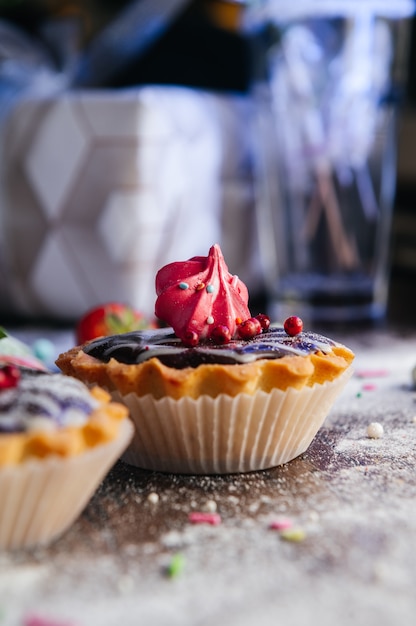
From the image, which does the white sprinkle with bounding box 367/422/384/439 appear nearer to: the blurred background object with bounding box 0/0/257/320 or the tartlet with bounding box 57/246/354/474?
the tartlet with bounding box 57/246/354/474

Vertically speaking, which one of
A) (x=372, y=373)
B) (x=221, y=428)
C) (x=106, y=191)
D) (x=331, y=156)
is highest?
(x=331, y=156)

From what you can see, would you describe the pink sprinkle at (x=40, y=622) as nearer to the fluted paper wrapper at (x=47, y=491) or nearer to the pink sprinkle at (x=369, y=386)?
the fluted paper wrapper at (x=47, y=491)

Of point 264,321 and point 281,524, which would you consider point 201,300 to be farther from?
point 281,524

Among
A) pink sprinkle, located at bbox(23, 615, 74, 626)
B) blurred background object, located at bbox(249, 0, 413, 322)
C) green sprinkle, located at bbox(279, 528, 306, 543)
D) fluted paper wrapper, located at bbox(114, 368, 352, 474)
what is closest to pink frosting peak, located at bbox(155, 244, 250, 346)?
fluted paper wrapper, located at bbox(114, 368, 352, 474)

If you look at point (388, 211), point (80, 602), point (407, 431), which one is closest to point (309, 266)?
point (388, 211)

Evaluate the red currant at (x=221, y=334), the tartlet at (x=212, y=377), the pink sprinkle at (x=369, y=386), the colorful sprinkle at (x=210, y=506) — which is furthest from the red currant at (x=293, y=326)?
the pink sprinkle at (x=369, y=386)

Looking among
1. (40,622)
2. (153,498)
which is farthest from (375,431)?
(40,622)
